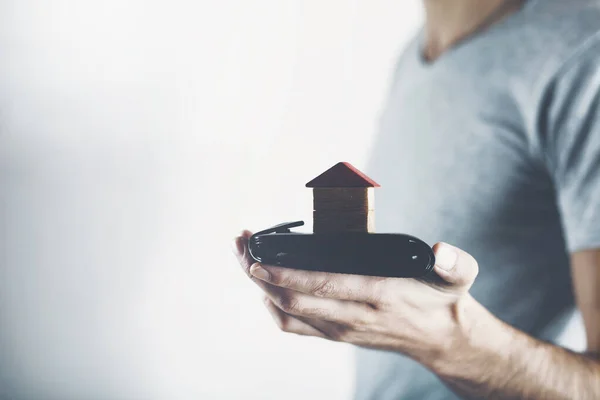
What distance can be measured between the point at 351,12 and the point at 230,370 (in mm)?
476

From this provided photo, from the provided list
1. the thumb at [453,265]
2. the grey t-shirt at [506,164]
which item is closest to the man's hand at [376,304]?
the thumb at [453,265]

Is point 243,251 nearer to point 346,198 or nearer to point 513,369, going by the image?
point 346,198

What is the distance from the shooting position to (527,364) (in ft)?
1.51

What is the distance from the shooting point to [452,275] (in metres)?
0.35

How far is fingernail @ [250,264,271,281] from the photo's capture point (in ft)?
1.14

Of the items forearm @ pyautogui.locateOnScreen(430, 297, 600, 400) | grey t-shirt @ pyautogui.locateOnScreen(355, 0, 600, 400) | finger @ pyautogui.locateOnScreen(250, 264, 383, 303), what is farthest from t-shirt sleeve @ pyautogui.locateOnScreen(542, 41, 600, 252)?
finger @ pyautogui.locateOnScreen(250, 264, 383, 303)

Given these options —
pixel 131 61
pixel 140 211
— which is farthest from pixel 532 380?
pixel 131 61

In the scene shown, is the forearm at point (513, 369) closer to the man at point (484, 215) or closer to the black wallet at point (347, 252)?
the man at point (484, 215)

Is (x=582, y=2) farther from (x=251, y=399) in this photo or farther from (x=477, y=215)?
(x=251, y=399)

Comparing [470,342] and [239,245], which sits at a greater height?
[239,245]

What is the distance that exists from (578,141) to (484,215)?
0.12m

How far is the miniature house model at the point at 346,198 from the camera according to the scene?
1.08 feet

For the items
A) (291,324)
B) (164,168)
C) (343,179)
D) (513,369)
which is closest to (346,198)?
(343,179)

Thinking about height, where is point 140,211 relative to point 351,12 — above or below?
below
